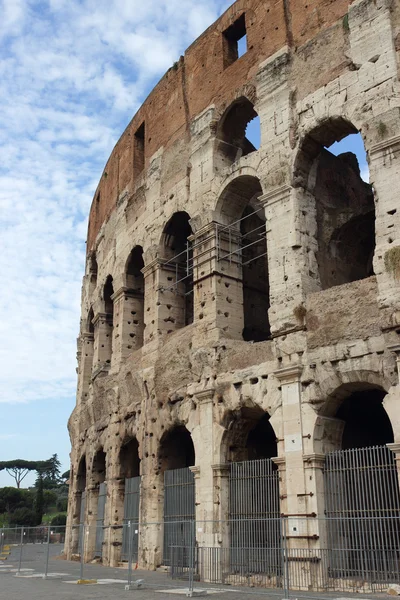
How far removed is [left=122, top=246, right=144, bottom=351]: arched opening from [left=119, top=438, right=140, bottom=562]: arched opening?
2.81 m

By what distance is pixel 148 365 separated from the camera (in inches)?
584

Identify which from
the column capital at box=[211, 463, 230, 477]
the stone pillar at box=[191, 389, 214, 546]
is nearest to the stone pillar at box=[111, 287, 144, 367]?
the stone pillar at box=[191, 389, 214, 546]

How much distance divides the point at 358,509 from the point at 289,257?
15.2ft

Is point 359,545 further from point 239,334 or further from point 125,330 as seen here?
point 125,330

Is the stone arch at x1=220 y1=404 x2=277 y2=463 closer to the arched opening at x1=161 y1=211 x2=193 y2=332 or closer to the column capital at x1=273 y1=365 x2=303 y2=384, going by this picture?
the column capital at x1=273 y1=365 x2=303 y2=384

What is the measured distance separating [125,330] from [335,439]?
8084 millimetres

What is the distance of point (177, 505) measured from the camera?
13.2 metres

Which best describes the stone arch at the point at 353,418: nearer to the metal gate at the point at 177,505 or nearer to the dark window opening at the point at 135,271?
the metal gate at the point at 177,505

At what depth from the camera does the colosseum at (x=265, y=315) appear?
397 inches

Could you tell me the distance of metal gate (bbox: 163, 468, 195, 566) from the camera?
1279 cm

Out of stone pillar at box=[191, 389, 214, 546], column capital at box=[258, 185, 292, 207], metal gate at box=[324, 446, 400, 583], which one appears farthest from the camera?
column capital at box=[258, 185, 292, 207]

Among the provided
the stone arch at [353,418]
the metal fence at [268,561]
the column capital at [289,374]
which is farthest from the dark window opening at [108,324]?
the stone arch at [353,418]

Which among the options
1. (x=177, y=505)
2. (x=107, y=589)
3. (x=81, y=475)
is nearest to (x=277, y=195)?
(x=177, y=505)

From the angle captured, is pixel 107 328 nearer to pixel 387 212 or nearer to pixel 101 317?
pixel 101 317
